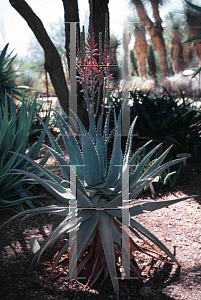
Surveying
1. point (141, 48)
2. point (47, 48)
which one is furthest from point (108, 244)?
Result: point (141, 48)

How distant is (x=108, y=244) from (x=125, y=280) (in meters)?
0.32

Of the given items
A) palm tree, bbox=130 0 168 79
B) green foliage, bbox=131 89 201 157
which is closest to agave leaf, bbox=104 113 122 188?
green foliage, bbox=131 89 201 157

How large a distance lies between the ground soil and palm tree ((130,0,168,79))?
22916 mm

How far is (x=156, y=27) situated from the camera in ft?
83.7

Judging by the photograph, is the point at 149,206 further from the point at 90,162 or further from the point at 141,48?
the point at 141,48

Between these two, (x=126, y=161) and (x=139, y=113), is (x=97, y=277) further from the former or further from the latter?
(x=139, y=113)

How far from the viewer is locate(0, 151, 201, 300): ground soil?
1.45m

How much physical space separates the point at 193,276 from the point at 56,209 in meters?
0.82

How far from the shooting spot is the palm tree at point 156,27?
2383 centimetres

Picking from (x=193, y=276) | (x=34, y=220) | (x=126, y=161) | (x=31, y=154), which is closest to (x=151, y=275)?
(x=193, y=276)

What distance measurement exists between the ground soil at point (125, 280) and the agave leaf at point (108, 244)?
177 mm

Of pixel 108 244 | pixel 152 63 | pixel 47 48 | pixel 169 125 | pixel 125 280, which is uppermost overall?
pixel 152 63

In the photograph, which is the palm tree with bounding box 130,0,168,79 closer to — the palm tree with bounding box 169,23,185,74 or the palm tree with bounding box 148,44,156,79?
the palm tree with bounding box 169,23,185,74

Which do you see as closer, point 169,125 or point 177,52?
point 169,125
